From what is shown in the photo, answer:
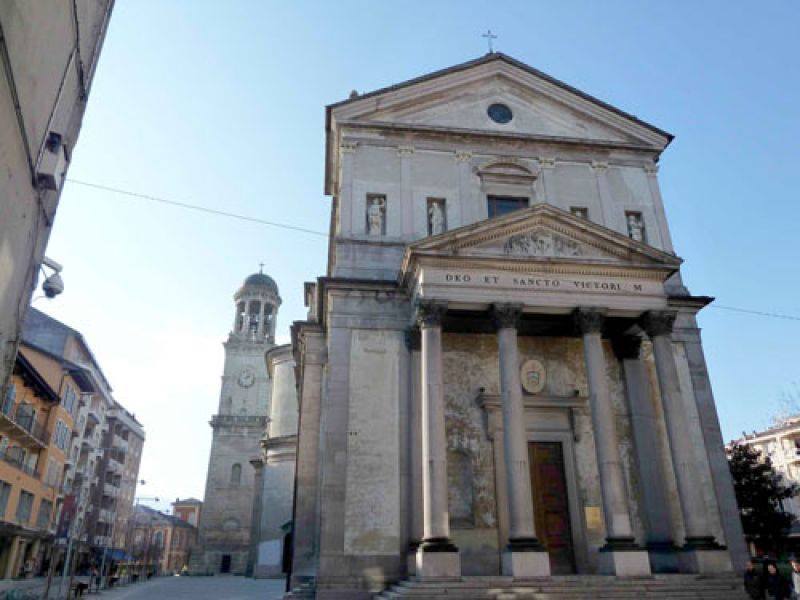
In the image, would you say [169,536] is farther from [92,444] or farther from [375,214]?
[375,214]

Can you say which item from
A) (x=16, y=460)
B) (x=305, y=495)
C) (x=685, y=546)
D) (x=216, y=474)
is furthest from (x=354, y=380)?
(x=216, y=474)

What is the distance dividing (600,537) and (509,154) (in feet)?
37.9

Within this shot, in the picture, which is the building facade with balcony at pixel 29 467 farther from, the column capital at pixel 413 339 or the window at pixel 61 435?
the column capital at pixel 413 339

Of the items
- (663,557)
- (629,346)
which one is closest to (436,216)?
(629,346)

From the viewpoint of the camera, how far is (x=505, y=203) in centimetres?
1914

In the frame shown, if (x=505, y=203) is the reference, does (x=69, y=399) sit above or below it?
below

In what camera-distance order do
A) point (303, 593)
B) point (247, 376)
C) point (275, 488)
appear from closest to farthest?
1. point (303, 593)
2. point (275, 488)
3. point (247, 376)

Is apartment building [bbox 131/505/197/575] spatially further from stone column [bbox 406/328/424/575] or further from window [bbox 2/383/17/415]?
stone column [bbox 406/328/424/575]

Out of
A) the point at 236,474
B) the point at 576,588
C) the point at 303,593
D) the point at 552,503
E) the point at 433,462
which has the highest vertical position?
the point at 236,474

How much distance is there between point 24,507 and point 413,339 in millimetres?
27277

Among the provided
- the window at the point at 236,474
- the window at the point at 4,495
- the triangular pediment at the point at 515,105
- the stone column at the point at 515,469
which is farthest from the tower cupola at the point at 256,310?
the stone column at the point at 515,469

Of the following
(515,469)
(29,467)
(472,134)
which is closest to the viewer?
(515,469)

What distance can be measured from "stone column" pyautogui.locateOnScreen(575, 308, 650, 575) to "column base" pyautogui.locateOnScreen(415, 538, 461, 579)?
130 inches

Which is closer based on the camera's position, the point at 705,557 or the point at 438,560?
the point at 438,560
